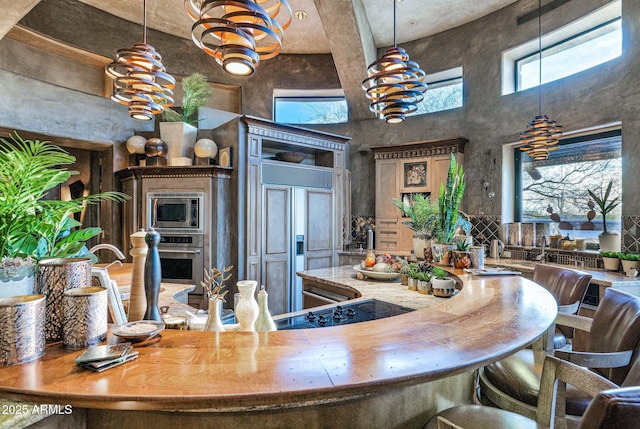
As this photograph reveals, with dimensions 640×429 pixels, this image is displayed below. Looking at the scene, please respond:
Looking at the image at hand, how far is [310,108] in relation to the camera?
6.89m

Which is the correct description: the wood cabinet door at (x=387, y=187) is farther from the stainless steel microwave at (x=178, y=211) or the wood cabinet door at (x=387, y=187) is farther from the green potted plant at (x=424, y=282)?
the green potted plant at (x=424, y=282)

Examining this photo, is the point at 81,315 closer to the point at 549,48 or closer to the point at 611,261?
the point at 611,261

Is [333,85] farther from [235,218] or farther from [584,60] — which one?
[584,60]

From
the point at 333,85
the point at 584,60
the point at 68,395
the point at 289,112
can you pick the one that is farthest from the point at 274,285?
the point at 584,60

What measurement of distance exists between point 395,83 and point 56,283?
7.74ft

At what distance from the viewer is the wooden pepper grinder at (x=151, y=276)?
4.23 ft

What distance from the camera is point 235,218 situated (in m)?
5.10

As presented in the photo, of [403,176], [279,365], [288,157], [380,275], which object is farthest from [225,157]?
[279,365]

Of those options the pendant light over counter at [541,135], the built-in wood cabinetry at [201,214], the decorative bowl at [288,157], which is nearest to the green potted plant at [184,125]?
the built-in wood cabinetry at [201,214]

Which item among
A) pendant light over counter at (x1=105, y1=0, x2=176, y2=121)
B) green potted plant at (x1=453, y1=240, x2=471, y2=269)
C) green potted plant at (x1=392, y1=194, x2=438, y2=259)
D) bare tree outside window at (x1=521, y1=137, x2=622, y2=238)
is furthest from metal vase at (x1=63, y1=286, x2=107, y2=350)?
bare tree outside window at (x1=521, y1=137, x2=622, y2=238)

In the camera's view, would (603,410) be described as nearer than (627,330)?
Yes

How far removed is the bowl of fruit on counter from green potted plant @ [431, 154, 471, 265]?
0.34 meters

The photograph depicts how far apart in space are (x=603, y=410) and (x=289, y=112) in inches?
266

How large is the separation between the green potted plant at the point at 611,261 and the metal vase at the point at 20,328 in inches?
189
